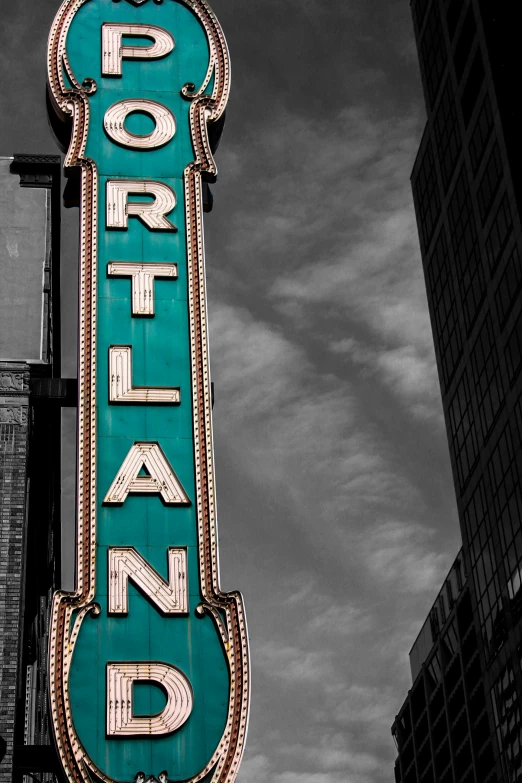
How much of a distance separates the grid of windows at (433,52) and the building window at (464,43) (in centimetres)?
304

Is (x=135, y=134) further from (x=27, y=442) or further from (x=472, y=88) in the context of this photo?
(x=472, y=88)

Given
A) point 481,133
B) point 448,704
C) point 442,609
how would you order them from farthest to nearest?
point 442,609 < point 448,704 < point 481,133

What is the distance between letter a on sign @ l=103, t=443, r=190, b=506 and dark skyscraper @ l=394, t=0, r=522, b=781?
122ft

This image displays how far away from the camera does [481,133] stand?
63969mm

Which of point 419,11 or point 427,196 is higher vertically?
point 419,11

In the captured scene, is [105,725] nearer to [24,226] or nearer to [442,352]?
[24,226]

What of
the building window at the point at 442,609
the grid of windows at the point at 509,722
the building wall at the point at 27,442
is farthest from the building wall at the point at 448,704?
the building wall at the point at 27,442

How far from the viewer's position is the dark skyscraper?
57125 mm

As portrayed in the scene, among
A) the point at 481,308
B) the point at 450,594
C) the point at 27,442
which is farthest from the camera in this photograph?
the point at 450,594

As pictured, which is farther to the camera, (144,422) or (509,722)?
(509,722)

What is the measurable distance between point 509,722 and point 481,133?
29706 mm

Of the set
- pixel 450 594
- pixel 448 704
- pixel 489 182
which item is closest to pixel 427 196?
pixel 489 182

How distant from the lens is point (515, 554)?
55688mm

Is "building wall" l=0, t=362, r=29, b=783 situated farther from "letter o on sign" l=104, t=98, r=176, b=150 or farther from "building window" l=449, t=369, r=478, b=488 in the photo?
"building window" l=449, t=369, r=478, b=488
